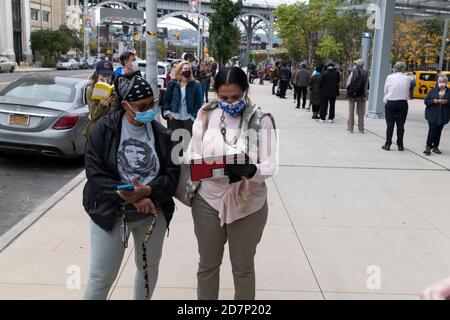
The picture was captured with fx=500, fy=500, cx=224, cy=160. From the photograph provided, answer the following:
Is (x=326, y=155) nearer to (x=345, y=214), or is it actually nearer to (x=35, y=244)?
(x=345, y=214)

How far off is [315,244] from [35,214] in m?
3.11

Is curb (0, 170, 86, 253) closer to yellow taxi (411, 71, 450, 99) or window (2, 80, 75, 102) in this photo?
window (2, 80, 75, 102)

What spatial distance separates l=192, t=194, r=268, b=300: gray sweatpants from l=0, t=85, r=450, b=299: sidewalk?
24.8 inches

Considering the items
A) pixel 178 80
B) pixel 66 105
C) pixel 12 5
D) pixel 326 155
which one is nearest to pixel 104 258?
pixel 178 80

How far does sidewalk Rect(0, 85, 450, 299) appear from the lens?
157 inches

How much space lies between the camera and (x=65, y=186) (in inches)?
270

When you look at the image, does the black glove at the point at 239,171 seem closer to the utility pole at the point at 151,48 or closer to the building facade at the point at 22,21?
the utility pole at the point at 151,48

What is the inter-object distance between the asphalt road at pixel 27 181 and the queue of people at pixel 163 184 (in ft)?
9.43

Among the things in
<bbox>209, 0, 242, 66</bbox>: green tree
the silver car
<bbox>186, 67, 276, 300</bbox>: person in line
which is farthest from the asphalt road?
<bbox>209, 0, 242, 66</bbox>: green tree

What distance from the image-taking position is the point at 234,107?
3025 mm

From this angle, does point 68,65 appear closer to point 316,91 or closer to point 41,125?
point 316,91

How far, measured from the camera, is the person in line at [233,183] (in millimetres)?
3010

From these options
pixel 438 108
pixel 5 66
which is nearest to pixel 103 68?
pixel 438 108
